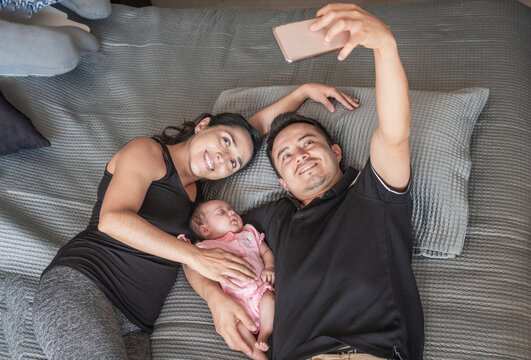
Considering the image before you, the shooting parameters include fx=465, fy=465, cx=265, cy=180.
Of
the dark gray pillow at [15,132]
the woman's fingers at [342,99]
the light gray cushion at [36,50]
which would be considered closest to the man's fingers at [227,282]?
the woman's fingers at [342,99]

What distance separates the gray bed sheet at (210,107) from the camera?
4.32 ft

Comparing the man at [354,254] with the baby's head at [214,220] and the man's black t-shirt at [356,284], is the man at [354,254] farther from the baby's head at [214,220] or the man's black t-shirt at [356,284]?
the baby's head at [214,220]

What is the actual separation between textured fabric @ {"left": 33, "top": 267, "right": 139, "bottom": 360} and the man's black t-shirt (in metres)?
0.45

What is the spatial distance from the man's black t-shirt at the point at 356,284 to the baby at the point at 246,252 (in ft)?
0.24

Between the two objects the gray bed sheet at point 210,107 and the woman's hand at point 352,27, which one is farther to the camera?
the gray bed sheet at point 210,107

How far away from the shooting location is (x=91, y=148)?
1.91 meters

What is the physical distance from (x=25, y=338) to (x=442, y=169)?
1.34m

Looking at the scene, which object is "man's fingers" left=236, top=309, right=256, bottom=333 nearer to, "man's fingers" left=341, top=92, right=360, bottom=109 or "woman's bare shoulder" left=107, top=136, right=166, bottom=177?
"woman's bare shoulder" left=107, top=136, right=166, bottom=177

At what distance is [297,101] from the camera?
175 centimetres

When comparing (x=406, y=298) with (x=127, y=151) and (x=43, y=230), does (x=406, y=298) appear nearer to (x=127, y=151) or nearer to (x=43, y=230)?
(x=127, y=151)

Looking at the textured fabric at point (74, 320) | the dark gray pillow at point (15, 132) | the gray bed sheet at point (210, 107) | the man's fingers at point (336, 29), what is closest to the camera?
the man's fingers at point (336, 29)

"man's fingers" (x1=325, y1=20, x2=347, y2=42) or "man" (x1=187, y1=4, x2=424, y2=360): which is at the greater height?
"man's fingers" (x1=325, y1=20, x2=347, y2=42)

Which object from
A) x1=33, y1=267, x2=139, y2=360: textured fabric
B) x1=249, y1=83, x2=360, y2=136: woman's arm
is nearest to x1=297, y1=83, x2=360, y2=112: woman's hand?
x1=249, y1=83, x2=360, y2=136: woman's arm

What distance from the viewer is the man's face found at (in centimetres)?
140
